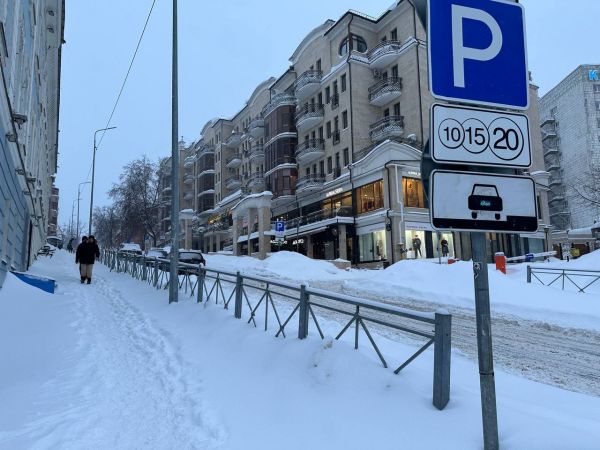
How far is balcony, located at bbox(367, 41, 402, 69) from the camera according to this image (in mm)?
33906

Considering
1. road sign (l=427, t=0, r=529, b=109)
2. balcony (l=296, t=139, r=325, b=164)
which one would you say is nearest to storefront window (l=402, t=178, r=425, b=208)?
balcony (l=296, t=139, r=325, b=164)

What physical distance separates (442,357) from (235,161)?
5495 cm

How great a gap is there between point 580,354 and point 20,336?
9.50 metres

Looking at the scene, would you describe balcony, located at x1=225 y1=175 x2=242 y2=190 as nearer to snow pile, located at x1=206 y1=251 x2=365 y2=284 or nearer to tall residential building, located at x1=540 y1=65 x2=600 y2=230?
snow pile, located at x1=206 y1=251 x2=365 y2=284

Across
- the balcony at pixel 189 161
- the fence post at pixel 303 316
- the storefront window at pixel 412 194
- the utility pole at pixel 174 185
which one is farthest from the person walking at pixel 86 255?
the balcony at pixel 189 161

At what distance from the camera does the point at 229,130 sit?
61.9m

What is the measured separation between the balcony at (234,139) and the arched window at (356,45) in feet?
76.0

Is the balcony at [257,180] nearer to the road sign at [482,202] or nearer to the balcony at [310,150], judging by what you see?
the balcony at [310,150]

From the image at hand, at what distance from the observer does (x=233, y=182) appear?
188ft

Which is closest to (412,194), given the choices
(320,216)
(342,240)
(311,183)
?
(342,240)

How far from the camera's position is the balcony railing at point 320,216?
34000 millimetres

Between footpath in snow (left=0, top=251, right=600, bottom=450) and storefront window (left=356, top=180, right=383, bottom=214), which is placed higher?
storefront window (left=356, top=180, right=383, bottom=214)

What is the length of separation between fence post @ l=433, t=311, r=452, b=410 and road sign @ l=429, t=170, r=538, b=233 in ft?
4.89

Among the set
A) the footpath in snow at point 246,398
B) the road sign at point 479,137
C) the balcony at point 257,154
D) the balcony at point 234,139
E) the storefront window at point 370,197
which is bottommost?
the footpath in snow at point 246,398
